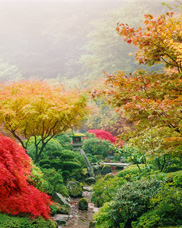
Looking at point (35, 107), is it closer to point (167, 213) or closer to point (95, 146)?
point (167, 213)

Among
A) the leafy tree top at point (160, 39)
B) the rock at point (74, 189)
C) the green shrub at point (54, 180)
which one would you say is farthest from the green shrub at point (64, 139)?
the leafy tree top at point (160, 39)

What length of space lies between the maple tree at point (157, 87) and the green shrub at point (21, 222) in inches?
99.7

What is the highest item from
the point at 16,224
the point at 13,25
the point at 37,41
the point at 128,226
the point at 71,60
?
the point at 13,25

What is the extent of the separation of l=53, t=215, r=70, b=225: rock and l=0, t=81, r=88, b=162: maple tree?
2809 millimetres

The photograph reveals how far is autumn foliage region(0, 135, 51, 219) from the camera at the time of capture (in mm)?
4512

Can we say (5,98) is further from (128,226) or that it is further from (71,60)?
(71,60)

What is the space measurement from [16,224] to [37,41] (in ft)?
141

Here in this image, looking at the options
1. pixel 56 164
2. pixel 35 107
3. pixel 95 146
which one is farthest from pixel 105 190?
pixel 95 146

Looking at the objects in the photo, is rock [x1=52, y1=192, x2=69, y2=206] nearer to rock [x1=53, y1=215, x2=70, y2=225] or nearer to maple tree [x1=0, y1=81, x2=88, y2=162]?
rock [x1=53, y1=215, x2=70, y2=225]

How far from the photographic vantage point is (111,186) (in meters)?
7.01

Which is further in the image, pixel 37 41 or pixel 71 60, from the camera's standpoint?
pixel 37 41

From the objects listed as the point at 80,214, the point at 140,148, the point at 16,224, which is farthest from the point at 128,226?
the point at 80,214

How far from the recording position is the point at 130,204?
4738 millimetres

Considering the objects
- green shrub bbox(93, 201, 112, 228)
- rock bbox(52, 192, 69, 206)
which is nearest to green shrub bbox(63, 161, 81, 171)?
rock bbox(52, 192, 69, 206)
